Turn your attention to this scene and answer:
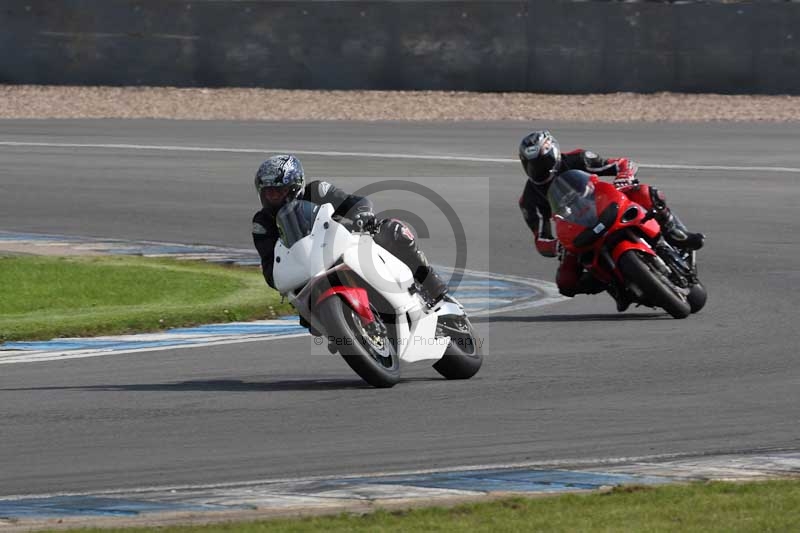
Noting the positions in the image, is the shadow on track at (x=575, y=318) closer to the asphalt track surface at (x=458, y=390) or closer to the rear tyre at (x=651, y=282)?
the asphalt track surface at (x=458, y=390)

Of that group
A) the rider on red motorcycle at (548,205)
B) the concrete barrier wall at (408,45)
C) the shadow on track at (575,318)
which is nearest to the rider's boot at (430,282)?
the shadow on track at (575,318)

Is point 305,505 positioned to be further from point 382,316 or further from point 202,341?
point 202,341

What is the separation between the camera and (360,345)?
9344 mm

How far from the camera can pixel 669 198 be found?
2019 cm

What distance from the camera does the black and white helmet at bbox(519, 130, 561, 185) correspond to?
13.3 meters

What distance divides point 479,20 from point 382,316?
2000cm

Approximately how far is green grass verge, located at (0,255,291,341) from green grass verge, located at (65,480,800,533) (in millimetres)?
6284

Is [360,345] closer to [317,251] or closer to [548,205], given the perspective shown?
[317,251]

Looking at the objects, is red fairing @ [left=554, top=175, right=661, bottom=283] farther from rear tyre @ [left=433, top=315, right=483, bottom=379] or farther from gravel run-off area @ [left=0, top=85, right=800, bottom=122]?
gravel run-off area @ [left=0, top=85, right=800, bottom=122]

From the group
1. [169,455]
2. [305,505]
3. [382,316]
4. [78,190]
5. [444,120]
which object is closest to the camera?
[305,505]

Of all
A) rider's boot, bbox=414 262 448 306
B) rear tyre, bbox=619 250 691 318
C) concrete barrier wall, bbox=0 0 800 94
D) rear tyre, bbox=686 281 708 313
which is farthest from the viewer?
concrete barrier wall, bbox=0 0 800 94

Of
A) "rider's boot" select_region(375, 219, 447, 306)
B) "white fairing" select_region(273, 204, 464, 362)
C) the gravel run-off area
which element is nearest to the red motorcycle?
"rider's boot" select_region(375, 219, 447, 306)

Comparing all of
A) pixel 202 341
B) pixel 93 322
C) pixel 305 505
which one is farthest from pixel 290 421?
pixel 93 322

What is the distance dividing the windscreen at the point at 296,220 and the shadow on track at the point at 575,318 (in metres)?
3.39
